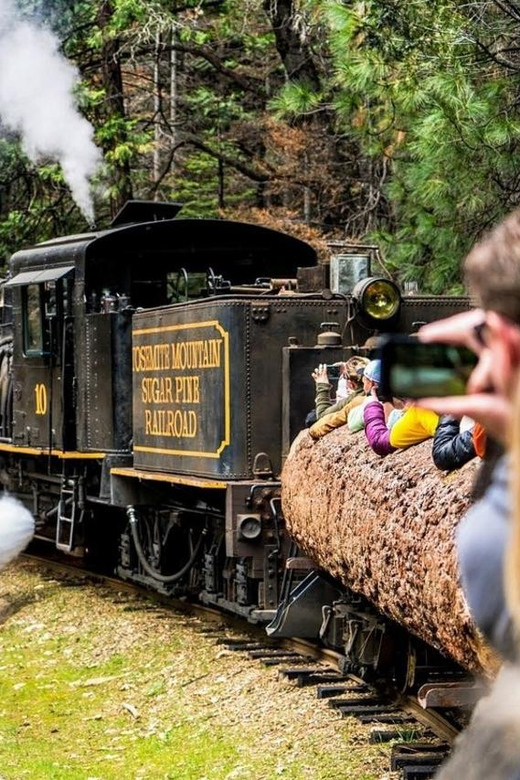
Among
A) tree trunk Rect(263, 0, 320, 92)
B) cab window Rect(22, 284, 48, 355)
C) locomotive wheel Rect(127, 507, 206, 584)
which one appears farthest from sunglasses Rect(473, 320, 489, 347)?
tree trunk Rect(263, 0, 320, 92)

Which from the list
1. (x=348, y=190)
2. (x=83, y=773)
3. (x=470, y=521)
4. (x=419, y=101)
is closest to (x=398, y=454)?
(x=83, y=773)

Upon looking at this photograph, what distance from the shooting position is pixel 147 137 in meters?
20.6

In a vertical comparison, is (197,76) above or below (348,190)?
above

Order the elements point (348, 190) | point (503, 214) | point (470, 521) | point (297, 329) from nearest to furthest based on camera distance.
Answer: point (470, 521) → point (297, 329) → point (503, 214) → point (348, 190)

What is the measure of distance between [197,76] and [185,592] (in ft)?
45.0

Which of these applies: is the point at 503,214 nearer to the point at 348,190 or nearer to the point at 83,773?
the point at 83,773

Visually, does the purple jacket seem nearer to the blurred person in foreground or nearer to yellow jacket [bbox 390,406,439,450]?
yellow jacket [bbox 390,406,439,450]

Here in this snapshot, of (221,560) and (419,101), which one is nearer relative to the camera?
(419,101)

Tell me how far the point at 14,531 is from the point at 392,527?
9308mm

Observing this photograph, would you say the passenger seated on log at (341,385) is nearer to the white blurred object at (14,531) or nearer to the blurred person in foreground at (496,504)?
the white blurred object at (14,531)

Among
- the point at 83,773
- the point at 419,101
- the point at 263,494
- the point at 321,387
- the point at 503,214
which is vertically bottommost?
the point at 83,773

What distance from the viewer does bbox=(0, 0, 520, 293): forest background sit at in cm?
1020

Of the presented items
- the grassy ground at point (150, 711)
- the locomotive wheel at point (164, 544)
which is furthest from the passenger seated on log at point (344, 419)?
the locomotive wheel at point (164, 544)

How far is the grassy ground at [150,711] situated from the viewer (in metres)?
7.09
